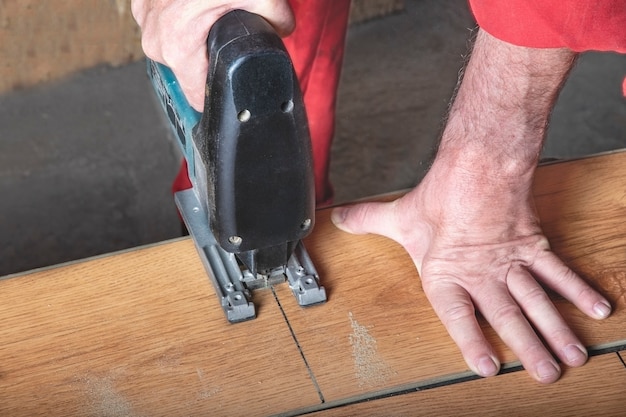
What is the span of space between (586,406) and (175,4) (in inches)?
27.9

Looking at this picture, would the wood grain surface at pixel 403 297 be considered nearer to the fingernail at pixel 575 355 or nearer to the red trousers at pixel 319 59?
the fingernail at pixel 575 355

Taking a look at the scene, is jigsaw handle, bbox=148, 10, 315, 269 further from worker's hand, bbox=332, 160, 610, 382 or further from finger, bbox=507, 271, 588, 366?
finger, bbox=507, 271, 588, 366

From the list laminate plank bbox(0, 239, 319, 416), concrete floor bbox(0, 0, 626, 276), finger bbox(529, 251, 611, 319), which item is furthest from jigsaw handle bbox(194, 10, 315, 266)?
concrete floor bbox(0, 0, 626, 276)

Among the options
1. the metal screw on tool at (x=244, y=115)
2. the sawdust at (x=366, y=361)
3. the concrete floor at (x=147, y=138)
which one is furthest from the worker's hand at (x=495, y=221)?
the concrete floor at (x=147, y=138)

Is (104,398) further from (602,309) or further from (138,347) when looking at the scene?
(602,309)

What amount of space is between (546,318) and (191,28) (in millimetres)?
599

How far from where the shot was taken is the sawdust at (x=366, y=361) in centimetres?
114

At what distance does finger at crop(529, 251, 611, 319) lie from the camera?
4.04 feet

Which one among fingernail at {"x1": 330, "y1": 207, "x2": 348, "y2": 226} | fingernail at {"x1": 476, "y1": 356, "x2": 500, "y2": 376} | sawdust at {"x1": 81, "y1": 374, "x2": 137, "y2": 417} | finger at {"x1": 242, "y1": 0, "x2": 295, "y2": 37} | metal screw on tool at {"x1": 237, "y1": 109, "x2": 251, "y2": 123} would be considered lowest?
fingernail at {"x1": 476, "y1": 356, "x2": 500, "y2": 376}

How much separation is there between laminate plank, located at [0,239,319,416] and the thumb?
0.17 m

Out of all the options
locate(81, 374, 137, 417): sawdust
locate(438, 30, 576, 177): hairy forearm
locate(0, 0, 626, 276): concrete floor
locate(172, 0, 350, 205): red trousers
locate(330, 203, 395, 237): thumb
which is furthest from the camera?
locate(0, 0, 626, 276): concrete floor

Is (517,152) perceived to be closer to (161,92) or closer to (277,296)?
(277,296)

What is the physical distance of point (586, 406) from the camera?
1120mm

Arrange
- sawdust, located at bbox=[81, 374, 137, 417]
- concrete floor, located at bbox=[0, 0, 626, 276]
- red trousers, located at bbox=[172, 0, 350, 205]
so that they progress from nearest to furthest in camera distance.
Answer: sawdust, located at bbox=[81, 374, 137, 417]
red trousers, located at bbox=[172, 0, 350, 205]
concrete floor, located at bbox=[0, 0, 626, 276]
